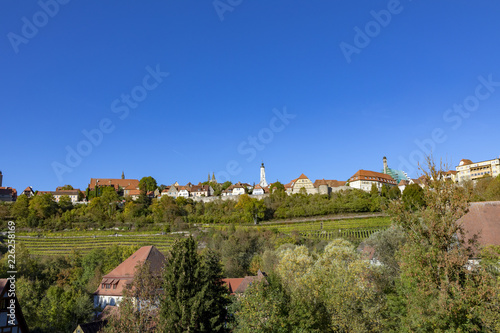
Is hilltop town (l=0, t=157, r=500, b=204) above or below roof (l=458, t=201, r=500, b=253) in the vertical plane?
above

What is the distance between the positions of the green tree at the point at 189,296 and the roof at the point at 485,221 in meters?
17.2

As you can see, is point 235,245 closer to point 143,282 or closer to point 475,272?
point 143,282

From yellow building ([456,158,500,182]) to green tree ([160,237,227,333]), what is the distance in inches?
3299

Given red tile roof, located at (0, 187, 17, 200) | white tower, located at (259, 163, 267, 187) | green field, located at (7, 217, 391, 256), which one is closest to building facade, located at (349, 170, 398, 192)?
green field, located at (7, 217, 391, 256)

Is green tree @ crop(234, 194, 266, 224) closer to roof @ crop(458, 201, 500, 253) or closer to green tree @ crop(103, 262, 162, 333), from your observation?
roof @ crop(458, 201, 500, 253)

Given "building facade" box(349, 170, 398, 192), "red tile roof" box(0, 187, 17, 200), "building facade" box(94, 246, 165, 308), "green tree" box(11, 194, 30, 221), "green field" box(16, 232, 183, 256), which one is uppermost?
"red tile roof" box(0, 187, 17, 200)

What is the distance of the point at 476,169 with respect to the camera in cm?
9231

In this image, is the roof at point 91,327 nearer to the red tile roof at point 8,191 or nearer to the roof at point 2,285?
the roof at point 2,285

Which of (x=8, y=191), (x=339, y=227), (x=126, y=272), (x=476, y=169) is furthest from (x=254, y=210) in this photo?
(x=8, y=191)

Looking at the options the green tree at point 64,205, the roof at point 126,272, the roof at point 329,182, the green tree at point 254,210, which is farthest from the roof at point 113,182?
the roof at point 126,272

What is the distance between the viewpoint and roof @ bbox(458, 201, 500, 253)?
24703mm

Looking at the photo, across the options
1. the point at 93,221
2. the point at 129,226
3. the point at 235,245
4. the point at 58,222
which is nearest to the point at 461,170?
the point at 235,245

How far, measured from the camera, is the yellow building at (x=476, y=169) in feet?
284

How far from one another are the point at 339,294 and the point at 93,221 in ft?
240
